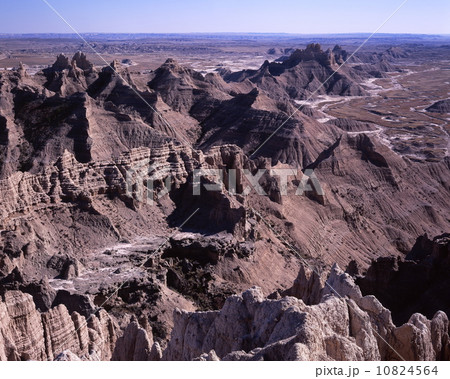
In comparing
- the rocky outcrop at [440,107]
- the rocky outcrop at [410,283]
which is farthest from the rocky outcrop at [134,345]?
the rocky outcrop at [440,107]

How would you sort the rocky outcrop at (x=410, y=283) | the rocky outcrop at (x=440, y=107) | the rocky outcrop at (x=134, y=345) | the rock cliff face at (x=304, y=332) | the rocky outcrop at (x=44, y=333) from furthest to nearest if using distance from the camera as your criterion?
the rocky outcrop at (x=440, y=107) < the rocky outcrop at (x=410, y=283) < the rocky outcrop at (x=134, y=345) < the rocky outcrop at (x=44, y=333) < the rock cliff face at (x=304, y=332)

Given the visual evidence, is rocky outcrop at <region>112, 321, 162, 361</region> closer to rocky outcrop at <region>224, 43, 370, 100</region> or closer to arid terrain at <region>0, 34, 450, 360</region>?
arid terrain at <region>0, 34, 450, 360</region>

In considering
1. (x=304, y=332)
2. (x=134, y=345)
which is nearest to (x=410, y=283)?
(x=134, y=345)

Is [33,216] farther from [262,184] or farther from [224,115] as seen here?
[224,115]

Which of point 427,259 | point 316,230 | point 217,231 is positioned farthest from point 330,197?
point 427,259

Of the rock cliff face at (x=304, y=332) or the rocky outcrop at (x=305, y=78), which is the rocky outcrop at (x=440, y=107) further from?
the rock cliff face at (x=304, y=332)

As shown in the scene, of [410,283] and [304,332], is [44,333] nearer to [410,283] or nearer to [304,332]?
[304,332]

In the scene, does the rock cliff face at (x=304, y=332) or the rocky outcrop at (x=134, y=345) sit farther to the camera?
the rocky outcrop at (x=134, y=345)
